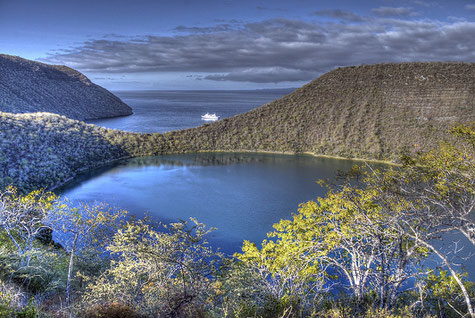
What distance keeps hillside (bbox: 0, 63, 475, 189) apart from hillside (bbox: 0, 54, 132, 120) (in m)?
32.3

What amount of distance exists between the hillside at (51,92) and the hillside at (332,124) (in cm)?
3231

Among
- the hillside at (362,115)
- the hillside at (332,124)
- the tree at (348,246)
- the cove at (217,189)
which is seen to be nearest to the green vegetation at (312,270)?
the tree at (348,246)

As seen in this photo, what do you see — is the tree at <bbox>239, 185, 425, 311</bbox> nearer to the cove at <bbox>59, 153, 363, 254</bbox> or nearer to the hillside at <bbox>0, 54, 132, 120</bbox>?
the cove at <bbox>59, 153, 363, 254</bbox>

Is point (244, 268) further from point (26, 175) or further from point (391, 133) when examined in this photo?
point (391, 133)

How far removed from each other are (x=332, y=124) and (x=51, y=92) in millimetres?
82376

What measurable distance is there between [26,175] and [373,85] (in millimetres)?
53691

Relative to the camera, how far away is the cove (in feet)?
76.8

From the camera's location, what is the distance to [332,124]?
2121 inches

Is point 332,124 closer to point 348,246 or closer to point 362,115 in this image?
point 362,115

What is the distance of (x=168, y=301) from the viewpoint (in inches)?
361

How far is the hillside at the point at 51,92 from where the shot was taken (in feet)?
252

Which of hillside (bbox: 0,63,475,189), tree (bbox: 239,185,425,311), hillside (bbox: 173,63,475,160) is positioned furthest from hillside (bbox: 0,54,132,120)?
tree (bbox: 239,185,425,311)

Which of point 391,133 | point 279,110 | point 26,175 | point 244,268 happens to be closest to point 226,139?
point 279,110

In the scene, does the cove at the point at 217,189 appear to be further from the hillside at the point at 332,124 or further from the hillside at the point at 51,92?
the hillside at the point at 51,92
